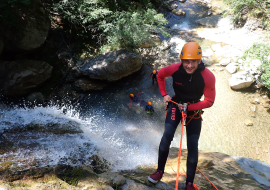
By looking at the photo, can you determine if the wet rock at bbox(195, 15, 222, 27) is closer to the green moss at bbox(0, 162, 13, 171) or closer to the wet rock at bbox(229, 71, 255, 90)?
the wet rock at bbox(229, 71, 255, 90)

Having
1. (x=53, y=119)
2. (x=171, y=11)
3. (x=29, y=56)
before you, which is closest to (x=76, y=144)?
(x=53, y=119)

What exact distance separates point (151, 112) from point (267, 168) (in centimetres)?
373

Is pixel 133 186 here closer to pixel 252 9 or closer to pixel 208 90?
pixel 208 90

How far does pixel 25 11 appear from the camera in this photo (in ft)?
21.3

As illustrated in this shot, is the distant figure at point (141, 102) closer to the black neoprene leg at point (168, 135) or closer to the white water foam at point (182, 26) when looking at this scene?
the black neoprene leg at point (168, 135)

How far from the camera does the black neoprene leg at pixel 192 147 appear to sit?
2.43 m

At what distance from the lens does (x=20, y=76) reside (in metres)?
6.49

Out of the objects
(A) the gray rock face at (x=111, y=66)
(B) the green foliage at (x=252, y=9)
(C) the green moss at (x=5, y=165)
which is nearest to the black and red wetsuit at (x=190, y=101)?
(C) the green moss at (x=5, y=165)

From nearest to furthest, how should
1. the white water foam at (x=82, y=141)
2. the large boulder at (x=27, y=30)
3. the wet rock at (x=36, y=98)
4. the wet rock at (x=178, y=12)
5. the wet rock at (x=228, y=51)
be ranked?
1. the white water foam at (x=82, y=141)
2. the large boulder at (x=27, y=30)
3. the wet rock at (x=36, y=98)
4. the wet rock at (x=228, y=51)
5. the wet rock at (x=178, y=12)

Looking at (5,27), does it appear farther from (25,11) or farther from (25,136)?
(25,136)

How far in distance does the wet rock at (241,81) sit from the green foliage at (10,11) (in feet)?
28.0

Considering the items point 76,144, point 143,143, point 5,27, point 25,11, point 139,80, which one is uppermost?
point 25,11

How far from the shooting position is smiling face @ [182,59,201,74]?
2.41m

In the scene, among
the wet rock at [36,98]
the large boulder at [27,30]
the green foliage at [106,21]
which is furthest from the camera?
the green foliage at [106,21]
